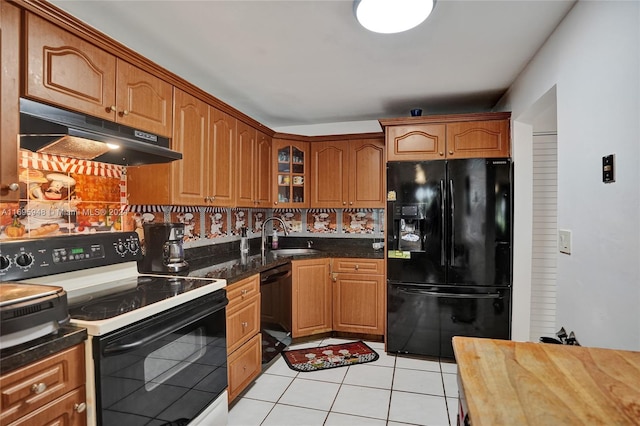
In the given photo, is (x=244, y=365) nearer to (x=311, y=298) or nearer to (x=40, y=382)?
(x=311, y=298)

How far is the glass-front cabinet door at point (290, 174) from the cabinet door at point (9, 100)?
7.77 ft

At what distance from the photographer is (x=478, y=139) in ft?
9.41

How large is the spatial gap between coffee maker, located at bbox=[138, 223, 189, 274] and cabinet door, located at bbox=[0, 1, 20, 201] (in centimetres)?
87

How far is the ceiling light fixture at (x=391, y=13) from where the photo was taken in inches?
61.6

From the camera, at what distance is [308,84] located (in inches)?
109

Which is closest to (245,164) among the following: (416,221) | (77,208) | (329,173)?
(329,173)

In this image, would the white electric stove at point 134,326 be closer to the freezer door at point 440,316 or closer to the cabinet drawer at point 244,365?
the cabinet drawer at point 244,365

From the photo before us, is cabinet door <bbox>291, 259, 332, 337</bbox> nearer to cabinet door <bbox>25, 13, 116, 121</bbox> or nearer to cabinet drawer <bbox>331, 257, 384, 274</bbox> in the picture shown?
cabinet drawer <bbox>331, 257, 384, 274</bbox>

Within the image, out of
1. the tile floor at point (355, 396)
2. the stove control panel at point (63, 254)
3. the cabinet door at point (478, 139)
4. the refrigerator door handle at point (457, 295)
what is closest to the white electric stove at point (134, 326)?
the stove control panel at point (63, 254)

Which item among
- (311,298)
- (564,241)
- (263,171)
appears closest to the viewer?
(564,241)

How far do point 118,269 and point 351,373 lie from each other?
1.83 meters

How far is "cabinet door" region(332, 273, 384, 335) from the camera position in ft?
10.6

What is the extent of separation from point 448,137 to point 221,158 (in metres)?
1.90

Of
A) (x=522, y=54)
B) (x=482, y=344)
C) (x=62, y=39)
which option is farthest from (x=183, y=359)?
(x=522, y=54)
